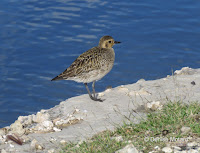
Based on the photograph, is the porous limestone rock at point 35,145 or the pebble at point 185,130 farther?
the porous limestone rock at point 35,145

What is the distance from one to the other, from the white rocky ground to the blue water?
306 cm

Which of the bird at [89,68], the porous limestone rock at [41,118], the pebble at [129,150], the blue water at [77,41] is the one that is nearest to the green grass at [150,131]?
the pebble at [129,150]

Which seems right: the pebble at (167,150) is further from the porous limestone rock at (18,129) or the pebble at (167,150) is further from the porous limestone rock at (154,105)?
the porous limestone rock at (18,129)

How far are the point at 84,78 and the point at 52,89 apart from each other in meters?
3.92

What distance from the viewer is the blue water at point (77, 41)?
13820mm

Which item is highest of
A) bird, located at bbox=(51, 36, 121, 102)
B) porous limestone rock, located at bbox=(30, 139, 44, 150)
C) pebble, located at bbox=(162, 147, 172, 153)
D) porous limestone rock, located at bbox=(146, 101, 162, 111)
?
bird, located at bbox=(51, 36, 121, 102)

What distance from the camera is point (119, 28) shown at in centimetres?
1653

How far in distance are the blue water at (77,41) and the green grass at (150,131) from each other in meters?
5.46

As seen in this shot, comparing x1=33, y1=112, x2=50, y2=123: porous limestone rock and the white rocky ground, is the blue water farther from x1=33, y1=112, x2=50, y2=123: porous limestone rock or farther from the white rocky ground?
x1=33, y1=112, x2=50, y2=123: porous limestone rock

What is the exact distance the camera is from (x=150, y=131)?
7652mm

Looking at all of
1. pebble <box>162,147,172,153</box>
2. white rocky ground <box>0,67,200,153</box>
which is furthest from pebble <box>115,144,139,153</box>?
pebble <box>162,147,172,153</box>

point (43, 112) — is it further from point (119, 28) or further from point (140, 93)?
point (119, 28)

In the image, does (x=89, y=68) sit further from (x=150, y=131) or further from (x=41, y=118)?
(x=150, y=131)

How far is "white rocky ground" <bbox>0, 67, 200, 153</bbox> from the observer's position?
827 cm
